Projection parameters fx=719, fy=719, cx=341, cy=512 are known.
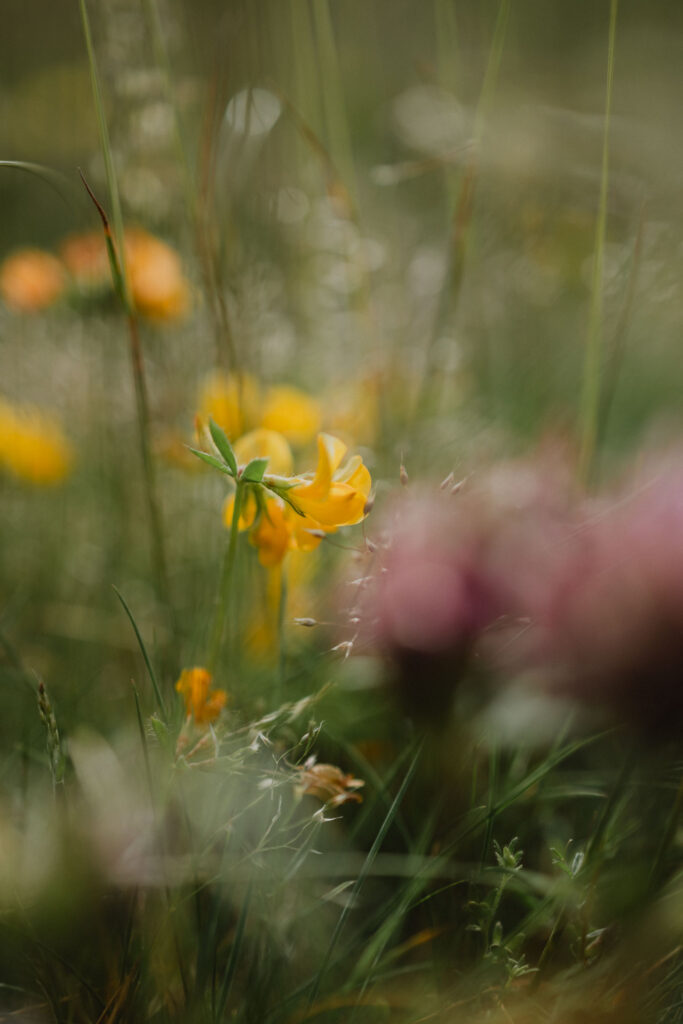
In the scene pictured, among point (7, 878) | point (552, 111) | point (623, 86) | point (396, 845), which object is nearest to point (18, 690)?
point (7, 878)

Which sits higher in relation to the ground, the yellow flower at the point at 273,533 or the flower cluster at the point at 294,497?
the flower cluster at the point at 294,497

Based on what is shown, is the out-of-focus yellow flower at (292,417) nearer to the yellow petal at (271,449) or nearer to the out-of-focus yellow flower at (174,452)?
the out-of-focus yellow flower at (174,452)

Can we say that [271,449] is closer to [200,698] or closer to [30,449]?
[200,698]

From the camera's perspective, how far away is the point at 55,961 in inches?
14.0

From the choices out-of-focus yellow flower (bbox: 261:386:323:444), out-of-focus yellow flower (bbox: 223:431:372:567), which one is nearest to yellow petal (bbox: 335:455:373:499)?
out-of-focus yellow flower (bbox: 223:431:372:567)

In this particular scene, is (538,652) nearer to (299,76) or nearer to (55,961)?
(55,961)

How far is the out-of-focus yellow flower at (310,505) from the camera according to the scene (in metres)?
0.35

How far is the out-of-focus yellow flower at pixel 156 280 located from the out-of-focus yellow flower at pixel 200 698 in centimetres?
58

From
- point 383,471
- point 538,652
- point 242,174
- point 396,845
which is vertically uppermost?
point 242,174

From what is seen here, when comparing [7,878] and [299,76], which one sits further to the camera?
[299,76]

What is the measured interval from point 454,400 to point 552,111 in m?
0.35

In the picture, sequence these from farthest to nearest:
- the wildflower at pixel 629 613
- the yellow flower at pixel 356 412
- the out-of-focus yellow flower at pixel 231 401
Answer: the yellow flower at pixel 356 412, the out-of-focus yellow flower at pixel 231 401, the wildflower at pixel 629 613

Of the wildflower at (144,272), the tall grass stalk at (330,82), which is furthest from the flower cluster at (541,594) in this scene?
the wildflower at (144,272)

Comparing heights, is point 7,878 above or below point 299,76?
below
